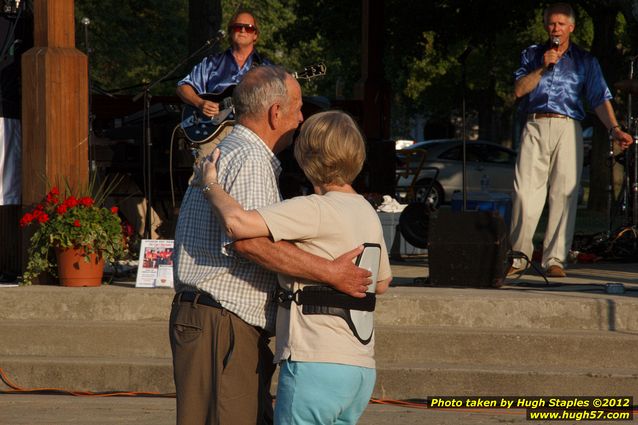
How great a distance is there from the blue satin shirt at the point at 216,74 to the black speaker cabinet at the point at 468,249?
182cm

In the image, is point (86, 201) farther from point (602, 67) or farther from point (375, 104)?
point (602, 67)

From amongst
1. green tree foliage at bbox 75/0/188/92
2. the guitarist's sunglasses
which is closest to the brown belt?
the guitarist's sunglasses

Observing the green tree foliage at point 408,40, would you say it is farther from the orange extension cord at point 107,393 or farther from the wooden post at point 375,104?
Answer: the orange extension cord at point 107,393

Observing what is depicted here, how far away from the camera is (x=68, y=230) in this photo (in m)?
8.05

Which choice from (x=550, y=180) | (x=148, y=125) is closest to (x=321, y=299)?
(x=550, y=180)

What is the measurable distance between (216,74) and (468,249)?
7.40ft

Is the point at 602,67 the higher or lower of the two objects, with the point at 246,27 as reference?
higher

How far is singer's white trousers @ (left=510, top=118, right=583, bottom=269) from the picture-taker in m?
8.77

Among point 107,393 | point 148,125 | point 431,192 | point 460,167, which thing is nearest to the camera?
point 107,393

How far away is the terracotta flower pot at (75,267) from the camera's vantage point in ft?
26.5

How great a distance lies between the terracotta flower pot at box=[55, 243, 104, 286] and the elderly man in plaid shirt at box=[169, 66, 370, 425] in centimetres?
415

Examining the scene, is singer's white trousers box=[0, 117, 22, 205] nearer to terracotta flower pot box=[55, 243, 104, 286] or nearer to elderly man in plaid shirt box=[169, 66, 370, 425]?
terracotta flower pot box=[55, 243, 104, 286]

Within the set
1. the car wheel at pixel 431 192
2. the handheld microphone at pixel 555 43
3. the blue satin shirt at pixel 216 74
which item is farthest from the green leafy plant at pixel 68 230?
the car wheel at pixel 431 192

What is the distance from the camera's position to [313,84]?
157 feet
